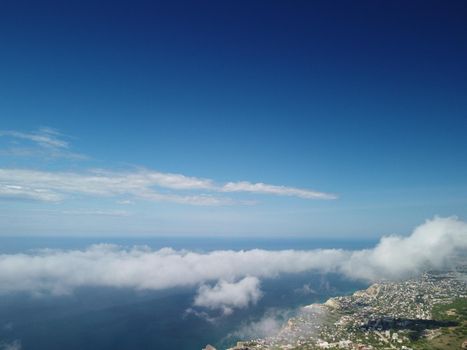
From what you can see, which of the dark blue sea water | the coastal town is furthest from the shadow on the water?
the dark blue sea water

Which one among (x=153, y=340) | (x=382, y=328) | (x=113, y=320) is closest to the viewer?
(x=382, y=328)

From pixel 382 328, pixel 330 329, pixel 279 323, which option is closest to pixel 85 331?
pixel 279 323

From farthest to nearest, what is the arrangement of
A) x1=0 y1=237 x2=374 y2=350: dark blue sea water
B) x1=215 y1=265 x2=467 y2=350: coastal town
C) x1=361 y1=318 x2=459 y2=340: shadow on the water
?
x1=0 y1=237 x2=374 y2=350: dark blue sea water, x1=361 y1=318 x2=459 y2=340: shadow on the water, x1=215 y1=265 x2=467 y2=350: coastal town

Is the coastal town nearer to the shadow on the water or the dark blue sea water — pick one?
the shadow on the water

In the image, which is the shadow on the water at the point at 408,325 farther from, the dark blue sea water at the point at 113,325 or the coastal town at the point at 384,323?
the dark blue sea water at the point at 113,325

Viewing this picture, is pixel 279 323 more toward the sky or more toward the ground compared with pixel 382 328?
more toward the ground

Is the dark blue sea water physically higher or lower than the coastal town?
lower

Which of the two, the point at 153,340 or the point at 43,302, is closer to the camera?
the point at 153,340

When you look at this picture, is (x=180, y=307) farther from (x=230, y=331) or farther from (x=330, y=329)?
(x=330, y=329)
